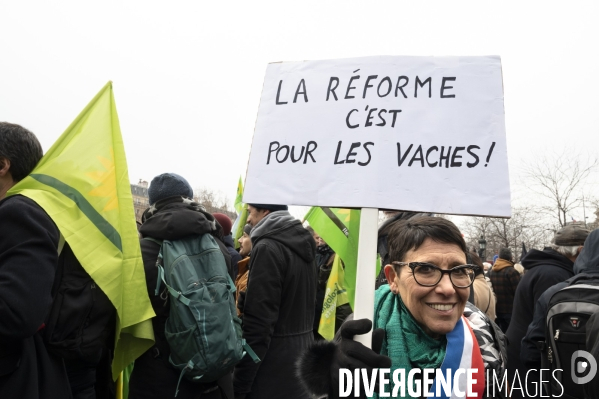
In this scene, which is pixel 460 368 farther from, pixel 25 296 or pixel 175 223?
pixel 25 296

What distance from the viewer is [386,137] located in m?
2.11

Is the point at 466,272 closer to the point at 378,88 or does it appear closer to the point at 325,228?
the point at 378,88

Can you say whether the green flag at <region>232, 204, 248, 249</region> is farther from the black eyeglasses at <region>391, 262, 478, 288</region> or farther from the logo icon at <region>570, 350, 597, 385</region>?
the black eyeglasses at <region>391, 262, 478, 288</region>

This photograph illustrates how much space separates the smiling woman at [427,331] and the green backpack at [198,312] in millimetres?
766

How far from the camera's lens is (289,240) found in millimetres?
3639

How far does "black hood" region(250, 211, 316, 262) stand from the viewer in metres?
3.64

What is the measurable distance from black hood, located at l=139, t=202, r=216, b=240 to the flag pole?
112cm

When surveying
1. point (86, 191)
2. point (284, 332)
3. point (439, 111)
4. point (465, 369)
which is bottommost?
point (465, 369)

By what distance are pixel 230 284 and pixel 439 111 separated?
1.51 m

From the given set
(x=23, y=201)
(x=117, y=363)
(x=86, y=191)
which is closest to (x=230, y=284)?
(x=117, y=363)

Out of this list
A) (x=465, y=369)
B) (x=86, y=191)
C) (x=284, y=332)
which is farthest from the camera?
(x=284, y=332)

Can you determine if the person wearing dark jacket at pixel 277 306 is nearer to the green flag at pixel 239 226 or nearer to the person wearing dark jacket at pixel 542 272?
the person wearing dark jacket at pixel 542 272

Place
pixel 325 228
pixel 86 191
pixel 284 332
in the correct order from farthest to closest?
pixel 325 228 < pixel 284 332 < pixel 86 191

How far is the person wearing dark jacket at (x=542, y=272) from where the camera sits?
4.44 metres
